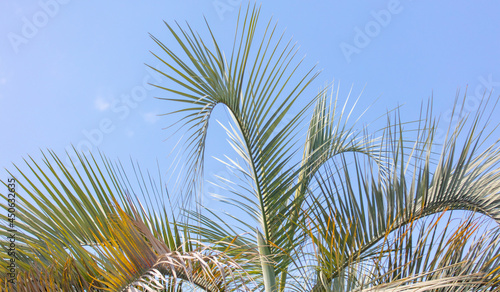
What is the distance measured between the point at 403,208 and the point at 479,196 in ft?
1.25

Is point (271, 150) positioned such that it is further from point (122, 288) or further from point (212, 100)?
point (122, 288)

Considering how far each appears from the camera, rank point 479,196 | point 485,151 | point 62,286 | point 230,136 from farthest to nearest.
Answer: point 230,136
point 485,151
point 479,196
point 62,286

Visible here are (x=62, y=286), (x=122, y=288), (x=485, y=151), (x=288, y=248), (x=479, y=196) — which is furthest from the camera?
(x=288, y=248)

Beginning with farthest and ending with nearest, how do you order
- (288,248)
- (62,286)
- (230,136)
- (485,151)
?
(230,136) → (288,248) → (485,151) → (62,286)

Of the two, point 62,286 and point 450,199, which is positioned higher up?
point 62,286

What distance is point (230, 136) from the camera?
284 centimetres

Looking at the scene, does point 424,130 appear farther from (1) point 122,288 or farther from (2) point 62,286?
(2) point 62,286

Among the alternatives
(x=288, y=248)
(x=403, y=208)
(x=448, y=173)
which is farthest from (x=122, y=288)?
(x=448, y=173)

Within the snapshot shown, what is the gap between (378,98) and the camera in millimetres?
2494

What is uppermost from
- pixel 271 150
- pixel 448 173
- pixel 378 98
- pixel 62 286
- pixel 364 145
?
→ pixel 62 286

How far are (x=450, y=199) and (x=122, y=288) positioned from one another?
162cm

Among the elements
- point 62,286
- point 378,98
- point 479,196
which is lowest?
point 479,196

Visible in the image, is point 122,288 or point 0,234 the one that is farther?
point 0,234

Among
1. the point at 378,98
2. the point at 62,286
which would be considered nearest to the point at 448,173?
the point at 378,98
